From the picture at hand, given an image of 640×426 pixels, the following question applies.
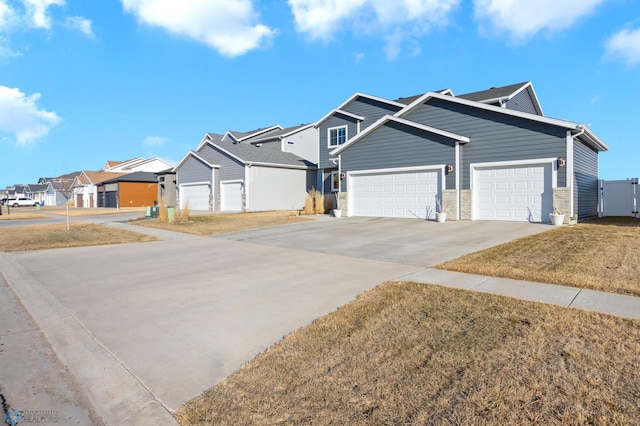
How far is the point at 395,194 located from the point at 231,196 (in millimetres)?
14207

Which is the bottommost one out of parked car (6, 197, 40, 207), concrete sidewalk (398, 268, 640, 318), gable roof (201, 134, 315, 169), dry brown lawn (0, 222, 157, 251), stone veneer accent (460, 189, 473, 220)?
concrete sidewalk (398, 268, 640, 318)

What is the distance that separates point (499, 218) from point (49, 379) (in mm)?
15807

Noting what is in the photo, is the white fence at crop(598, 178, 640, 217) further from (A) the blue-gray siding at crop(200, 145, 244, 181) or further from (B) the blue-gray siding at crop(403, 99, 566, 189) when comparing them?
(A) the blue-gray siding at crop(200, 145, 244, 181)

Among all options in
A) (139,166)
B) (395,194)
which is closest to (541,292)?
(395,194)

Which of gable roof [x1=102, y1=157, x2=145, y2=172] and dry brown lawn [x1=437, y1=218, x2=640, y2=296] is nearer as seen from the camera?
dry brown lawn [x1=437, y1=218, x2=640, y2=296]

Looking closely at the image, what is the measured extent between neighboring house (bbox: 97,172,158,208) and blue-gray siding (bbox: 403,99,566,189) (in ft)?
113

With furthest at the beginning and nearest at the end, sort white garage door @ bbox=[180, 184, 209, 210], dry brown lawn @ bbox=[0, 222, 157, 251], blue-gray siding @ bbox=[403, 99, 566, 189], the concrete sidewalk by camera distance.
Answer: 1. white garage door @ bbox=[180, 184, 209, 210]
2. blue-gray siding @ bbox=[403, 99, 566, 189]
3. dry brown lawn @ bbox=[0, 222, 157, 251]
4. the concrete sidewalk

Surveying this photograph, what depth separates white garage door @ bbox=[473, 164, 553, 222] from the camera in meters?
14.6

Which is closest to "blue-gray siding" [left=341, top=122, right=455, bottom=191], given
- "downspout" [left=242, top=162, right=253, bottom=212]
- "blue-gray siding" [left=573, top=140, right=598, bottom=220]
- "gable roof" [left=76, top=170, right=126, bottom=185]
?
"blue-gray siding" [left=573, top=140, right=598, bottom=220]

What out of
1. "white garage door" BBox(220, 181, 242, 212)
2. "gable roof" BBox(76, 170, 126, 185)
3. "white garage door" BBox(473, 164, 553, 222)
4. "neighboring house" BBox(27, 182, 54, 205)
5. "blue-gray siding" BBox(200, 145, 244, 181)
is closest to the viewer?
"white garage door" BBox(473, 164, 553, 222)

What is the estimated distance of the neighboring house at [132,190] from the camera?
4209 cm

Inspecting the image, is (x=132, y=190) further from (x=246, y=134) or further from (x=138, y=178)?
(x=246, y=134)

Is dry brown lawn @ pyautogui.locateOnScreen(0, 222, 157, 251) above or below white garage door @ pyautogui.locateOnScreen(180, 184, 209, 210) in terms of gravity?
below

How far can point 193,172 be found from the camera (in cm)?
3116
